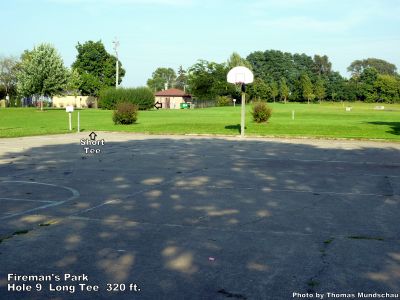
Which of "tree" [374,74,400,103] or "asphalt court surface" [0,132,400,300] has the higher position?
"tree" [374,74,400,103]

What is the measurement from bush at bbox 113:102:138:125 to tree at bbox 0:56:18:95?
264ft

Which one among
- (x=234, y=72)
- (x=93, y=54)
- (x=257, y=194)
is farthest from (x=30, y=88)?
(x=257, y=194)

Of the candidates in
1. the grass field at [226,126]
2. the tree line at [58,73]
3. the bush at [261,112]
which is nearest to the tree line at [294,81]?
the tree line at [58,73]

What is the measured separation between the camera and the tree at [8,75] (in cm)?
10950

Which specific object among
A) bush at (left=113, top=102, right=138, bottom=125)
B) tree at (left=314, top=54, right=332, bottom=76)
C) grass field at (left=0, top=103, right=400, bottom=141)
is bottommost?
grass field at (left=0, top=103, right=400, bottom=141)

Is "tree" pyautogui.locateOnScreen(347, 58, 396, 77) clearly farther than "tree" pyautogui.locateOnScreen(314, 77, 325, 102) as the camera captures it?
Yes

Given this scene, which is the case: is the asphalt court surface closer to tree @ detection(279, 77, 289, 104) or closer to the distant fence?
the distant fence

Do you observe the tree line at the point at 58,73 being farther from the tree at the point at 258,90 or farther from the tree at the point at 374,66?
the tree at the point at 374,66

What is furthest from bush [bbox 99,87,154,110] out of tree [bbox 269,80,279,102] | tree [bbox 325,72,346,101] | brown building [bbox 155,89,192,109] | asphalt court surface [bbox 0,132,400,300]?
tree [bbox 325,72,346,101]

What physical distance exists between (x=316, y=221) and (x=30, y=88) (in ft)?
232

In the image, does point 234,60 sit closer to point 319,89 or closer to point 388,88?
point 319,89

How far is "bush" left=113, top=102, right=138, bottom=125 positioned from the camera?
3728cm

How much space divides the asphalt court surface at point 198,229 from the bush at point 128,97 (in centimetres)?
6266

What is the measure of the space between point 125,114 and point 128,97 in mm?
39792
